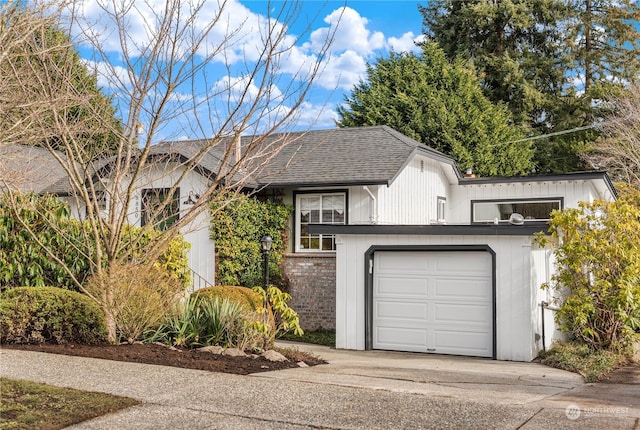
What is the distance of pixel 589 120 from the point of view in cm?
3519

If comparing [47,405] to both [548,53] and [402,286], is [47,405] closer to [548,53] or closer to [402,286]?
[402,286]

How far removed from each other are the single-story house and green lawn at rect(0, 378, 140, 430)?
4583mm

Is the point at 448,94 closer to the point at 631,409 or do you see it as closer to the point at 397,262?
the point at 397,262

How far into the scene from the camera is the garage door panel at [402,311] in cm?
1374

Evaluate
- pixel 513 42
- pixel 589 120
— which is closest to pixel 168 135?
pixel 589 120

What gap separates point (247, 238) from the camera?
17094mm

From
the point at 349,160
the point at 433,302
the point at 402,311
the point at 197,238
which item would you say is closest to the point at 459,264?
the point at 433,302

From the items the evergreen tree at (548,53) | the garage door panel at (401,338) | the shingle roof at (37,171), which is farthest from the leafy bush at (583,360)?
the evergreen tree at (548,53)

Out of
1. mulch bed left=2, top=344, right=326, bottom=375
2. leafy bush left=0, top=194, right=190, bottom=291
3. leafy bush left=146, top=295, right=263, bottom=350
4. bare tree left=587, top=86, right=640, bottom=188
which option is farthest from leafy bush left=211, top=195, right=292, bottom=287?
bare tree left=587, top=86, right=640, bottom=188

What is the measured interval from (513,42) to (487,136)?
12.7m

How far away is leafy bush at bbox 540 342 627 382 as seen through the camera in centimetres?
1111

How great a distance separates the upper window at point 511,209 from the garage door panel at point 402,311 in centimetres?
610

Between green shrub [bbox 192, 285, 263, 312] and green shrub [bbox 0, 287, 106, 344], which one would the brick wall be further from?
green shrub [bbox 0, 287, 106, 344]

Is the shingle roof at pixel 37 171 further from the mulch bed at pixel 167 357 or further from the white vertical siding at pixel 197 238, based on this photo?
the mulch bed at pixel 167 357
